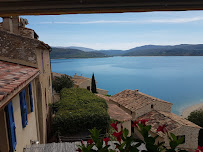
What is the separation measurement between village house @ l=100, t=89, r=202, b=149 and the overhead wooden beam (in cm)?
1557

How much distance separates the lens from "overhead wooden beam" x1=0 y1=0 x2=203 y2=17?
1381 millimetres

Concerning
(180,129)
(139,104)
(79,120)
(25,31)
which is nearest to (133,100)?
(139,104)

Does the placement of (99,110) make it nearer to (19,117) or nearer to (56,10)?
(19,117)

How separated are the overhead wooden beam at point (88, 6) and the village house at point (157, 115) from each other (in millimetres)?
15573

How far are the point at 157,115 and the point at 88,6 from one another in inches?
838

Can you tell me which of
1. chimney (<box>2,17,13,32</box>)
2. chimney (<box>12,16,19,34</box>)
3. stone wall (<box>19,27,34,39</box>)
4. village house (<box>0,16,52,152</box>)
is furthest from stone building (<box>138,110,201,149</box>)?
chimney (<box>2,17,13,32</box>)

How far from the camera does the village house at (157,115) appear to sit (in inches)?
712

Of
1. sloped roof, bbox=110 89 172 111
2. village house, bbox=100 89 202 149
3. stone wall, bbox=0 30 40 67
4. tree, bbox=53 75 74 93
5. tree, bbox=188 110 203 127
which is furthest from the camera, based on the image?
tree, bbox=188 110 203 127

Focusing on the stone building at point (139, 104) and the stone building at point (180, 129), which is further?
the stone building at point (139, 104)

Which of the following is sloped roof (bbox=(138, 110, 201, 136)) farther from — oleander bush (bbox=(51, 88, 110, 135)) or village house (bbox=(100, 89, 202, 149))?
oleander bush (bbox=(51, 88, 110, 135))

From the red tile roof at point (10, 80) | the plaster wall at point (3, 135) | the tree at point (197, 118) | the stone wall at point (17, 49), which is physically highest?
the stone wall at point (17, 49)

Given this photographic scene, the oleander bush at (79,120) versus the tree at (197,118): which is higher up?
the oleander bush at (79,120)

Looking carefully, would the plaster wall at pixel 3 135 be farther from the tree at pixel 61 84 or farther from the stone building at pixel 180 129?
the tree at pixel 61 84

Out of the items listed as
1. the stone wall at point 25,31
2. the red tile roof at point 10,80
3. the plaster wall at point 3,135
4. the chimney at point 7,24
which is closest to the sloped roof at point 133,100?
the stone wall at point 25,31
